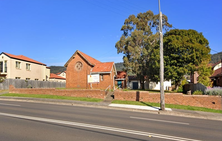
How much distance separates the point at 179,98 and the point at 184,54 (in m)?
9.68

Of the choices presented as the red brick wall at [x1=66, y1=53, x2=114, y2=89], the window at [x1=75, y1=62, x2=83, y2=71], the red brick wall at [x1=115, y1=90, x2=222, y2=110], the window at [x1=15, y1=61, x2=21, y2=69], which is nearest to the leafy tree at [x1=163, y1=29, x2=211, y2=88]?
the red brick wall at [x1=115, y1=90, x2=222, y2=110]

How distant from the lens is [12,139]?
600 cm

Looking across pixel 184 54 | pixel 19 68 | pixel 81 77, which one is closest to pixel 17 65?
pixel 19 68

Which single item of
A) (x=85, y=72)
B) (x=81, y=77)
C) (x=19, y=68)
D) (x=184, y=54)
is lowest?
(x=81, y=77)

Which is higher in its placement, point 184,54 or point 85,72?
point 184,54

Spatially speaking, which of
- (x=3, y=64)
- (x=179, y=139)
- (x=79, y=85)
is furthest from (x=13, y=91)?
(x=179, y=139)

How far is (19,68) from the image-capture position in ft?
123

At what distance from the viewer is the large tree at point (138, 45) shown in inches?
1346

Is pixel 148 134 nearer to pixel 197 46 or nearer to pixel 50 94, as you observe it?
pixel 50 94

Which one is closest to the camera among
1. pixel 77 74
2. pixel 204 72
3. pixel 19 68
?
pixel 204 72

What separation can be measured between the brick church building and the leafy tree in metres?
10.2

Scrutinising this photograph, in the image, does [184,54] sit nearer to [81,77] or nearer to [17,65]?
[81,77]

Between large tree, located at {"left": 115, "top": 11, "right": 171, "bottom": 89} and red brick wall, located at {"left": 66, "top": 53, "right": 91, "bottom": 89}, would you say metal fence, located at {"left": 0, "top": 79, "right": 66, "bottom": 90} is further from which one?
large tree, located at {"left": 115, "top": 11, "right": 171, "bottom": 89}

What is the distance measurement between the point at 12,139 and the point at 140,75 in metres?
29.9
